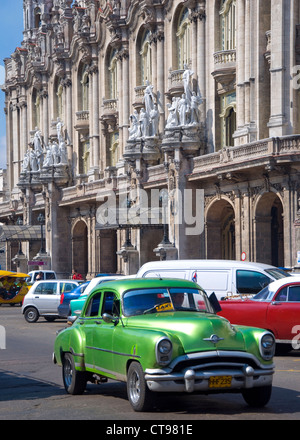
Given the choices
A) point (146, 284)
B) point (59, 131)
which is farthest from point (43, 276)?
point (146, 284)

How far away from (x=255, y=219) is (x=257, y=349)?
28959mm

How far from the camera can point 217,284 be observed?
23.8 metres

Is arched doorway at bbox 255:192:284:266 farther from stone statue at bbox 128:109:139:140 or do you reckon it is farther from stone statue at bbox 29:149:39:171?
stone statue at bbox 29:149:39:171

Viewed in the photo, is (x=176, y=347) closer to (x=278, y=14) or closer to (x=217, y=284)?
(x=217, y=284)

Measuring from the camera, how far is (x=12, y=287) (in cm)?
4734

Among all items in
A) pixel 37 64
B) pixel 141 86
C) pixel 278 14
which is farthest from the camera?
pixel 37 64

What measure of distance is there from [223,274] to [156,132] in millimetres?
28163

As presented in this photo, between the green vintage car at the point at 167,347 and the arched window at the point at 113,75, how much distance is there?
47.6 meters

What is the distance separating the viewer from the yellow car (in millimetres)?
46147

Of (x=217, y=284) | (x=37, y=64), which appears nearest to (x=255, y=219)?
(x=217, y=284)

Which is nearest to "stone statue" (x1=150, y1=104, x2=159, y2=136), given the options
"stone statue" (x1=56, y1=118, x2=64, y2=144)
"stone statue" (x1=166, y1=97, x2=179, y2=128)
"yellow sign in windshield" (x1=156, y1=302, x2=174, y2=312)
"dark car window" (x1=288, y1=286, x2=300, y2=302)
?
"stone statue" (x1=166, y1=97, x2=179, y2=128)

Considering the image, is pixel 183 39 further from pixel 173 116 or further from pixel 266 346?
pixel 266 346

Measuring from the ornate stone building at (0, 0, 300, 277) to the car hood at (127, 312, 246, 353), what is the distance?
79.2 ft

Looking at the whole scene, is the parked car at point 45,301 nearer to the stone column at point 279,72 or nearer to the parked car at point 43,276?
the stone column at point 279,72
